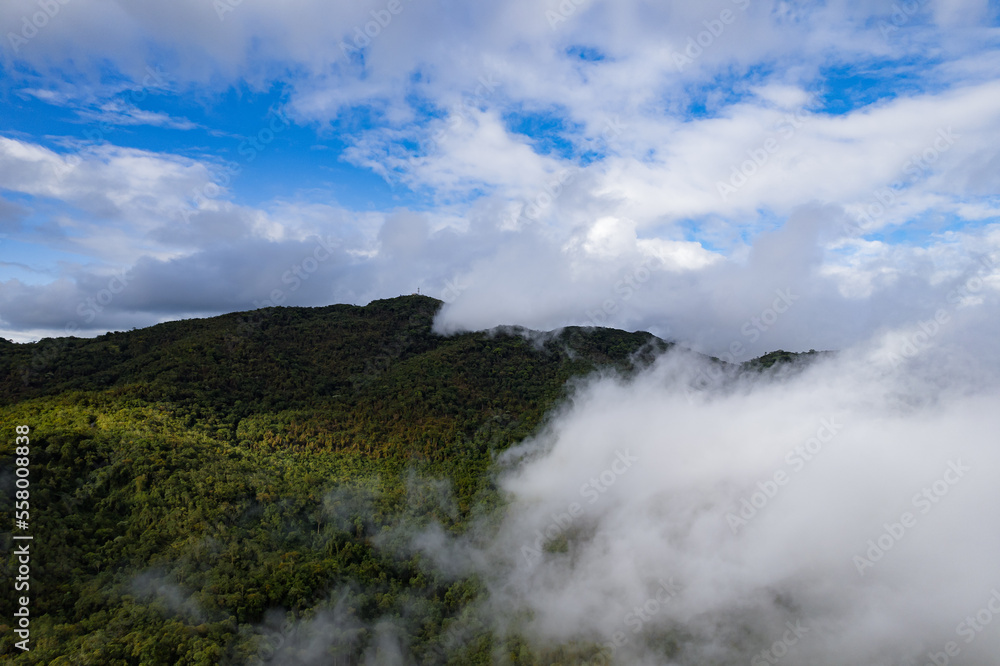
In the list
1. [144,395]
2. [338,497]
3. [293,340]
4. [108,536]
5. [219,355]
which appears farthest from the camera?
[293,340]

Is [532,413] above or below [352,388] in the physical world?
below

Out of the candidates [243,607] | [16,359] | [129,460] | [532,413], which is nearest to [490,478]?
[532,413]

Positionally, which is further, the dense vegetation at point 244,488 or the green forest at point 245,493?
the dense vegetation at point 244,488

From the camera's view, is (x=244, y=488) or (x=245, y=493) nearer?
(x=245, y=493)

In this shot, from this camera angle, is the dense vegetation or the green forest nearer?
the green forest

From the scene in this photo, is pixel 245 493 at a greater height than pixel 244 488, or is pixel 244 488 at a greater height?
pixel 244 488

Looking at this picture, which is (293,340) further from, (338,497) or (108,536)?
(108,536)

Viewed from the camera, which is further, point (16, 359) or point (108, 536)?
point (16, 359)

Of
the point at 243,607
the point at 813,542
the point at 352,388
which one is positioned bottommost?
the point at 813,542
